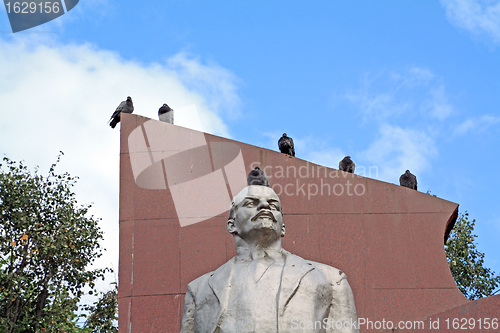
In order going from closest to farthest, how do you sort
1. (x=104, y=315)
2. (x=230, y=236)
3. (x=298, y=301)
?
(x=298, y=301) → (x=230, y=236) → (x=104, y=315)

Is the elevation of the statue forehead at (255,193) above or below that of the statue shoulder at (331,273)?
above

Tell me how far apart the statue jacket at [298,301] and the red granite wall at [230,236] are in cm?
567

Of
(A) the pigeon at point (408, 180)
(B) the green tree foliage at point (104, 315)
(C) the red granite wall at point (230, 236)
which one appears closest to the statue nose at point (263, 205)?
(C) the red granite wall at point (230, 236)

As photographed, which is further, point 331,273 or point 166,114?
point 166,114

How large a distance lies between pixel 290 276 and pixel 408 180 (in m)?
7.92

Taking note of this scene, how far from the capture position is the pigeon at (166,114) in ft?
43.4

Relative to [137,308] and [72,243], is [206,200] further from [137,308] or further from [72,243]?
[72,243]

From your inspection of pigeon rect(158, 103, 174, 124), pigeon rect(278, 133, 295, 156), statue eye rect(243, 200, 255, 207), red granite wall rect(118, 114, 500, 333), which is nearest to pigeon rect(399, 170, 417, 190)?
red granite wall rect(118, 114, 500, 333)

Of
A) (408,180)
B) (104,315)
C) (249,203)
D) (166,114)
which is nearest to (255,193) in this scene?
(249,203)

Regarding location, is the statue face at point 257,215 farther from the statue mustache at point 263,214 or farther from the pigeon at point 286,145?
the pigeon at point 286,145

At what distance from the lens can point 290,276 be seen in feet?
16.8

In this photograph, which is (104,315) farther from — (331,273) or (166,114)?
(331,273)

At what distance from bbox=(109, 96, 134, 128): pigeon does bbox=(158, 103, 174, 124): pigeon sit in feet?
1.71

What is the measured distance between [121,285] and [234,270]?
5.98 meters
